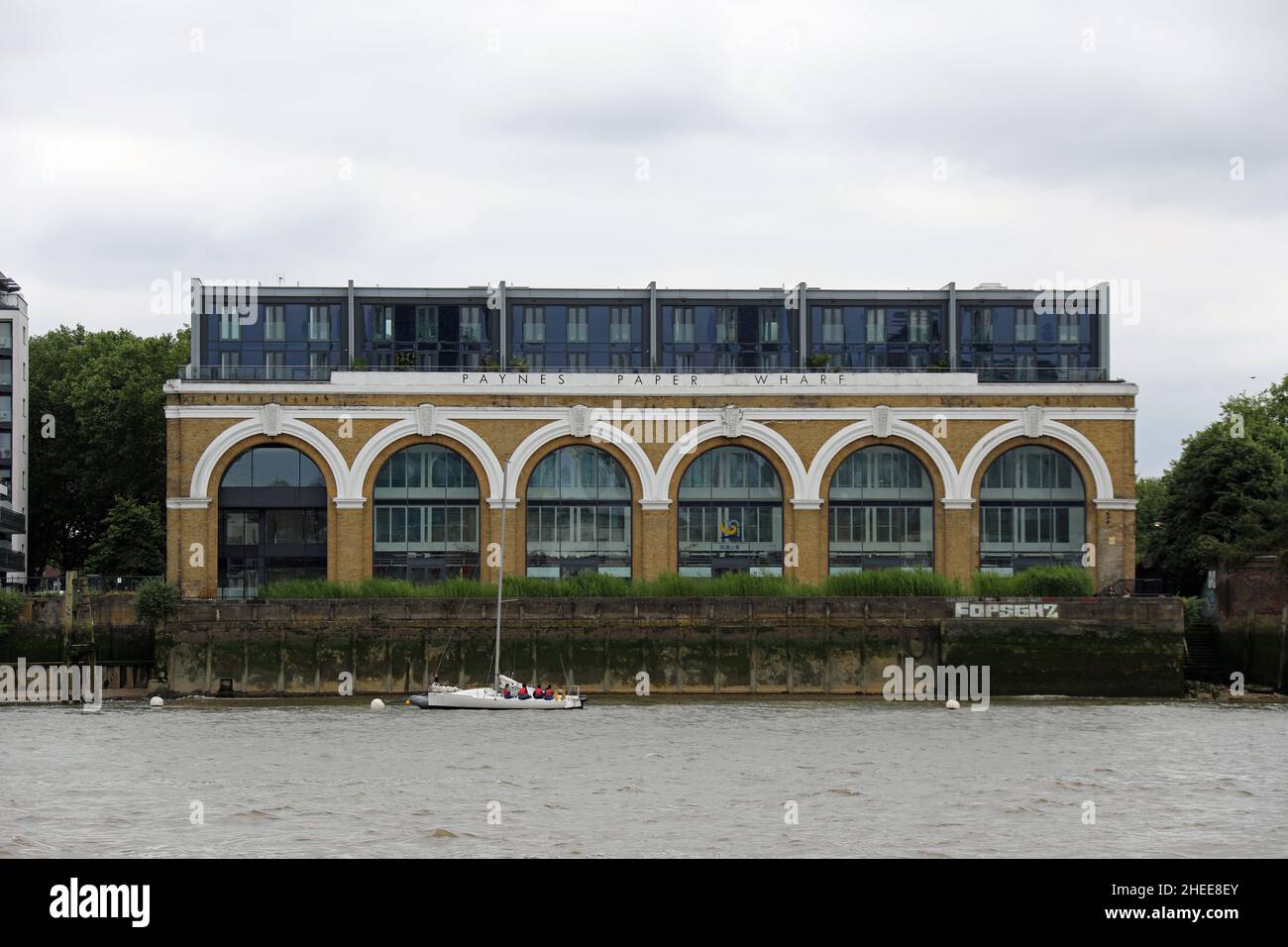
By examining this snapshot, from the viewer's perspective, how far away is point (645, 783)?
3959 centimetres

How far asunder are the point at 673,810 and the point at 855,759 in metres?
9.71

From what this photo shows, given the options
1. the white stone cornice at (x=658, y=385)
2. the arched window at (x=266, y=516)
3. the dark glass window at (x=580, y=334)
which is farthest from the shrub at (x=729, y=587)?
the dark glass window at (x=580, y=334)

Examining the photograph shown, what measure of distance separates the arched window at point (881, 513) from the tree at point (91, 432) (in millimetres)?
32768

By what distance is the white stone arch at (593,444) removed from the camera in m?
72.4

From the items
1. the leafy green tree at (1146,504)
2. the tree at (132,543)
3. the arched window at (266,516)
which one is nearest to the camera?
the arched window at (266,516)

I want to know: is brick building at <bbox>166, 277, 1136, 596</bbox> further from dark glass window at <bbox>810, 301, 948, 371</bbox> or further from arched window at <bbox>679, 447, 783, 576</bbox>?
dark glass window at <bbox>810, 301, 948, 371</bbox>

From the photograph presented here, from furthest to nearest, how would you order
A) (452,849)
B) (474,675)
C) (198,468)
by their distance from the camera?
1. (198,468)
2. (474,675)
3. (452,849)

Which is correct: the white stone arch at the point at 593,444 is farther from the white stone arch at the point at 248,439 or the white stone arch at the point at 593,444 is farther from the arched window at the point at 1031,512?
the arched window at the point at 1031,512

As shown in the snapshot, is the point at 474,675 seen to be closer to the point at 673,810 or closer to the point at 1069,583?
the point at 1069,583

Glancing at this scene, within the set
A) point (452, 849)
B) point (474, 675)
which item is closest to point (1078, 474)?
point (474, 675)

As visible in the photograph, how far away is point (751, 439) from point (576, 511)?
7885 millimetres

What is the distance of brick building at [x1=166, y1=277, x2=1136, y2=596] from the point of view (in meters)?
72.0

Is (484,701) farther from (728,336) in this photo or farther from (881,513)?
(728,336)

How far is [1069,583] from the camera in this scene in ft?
225
